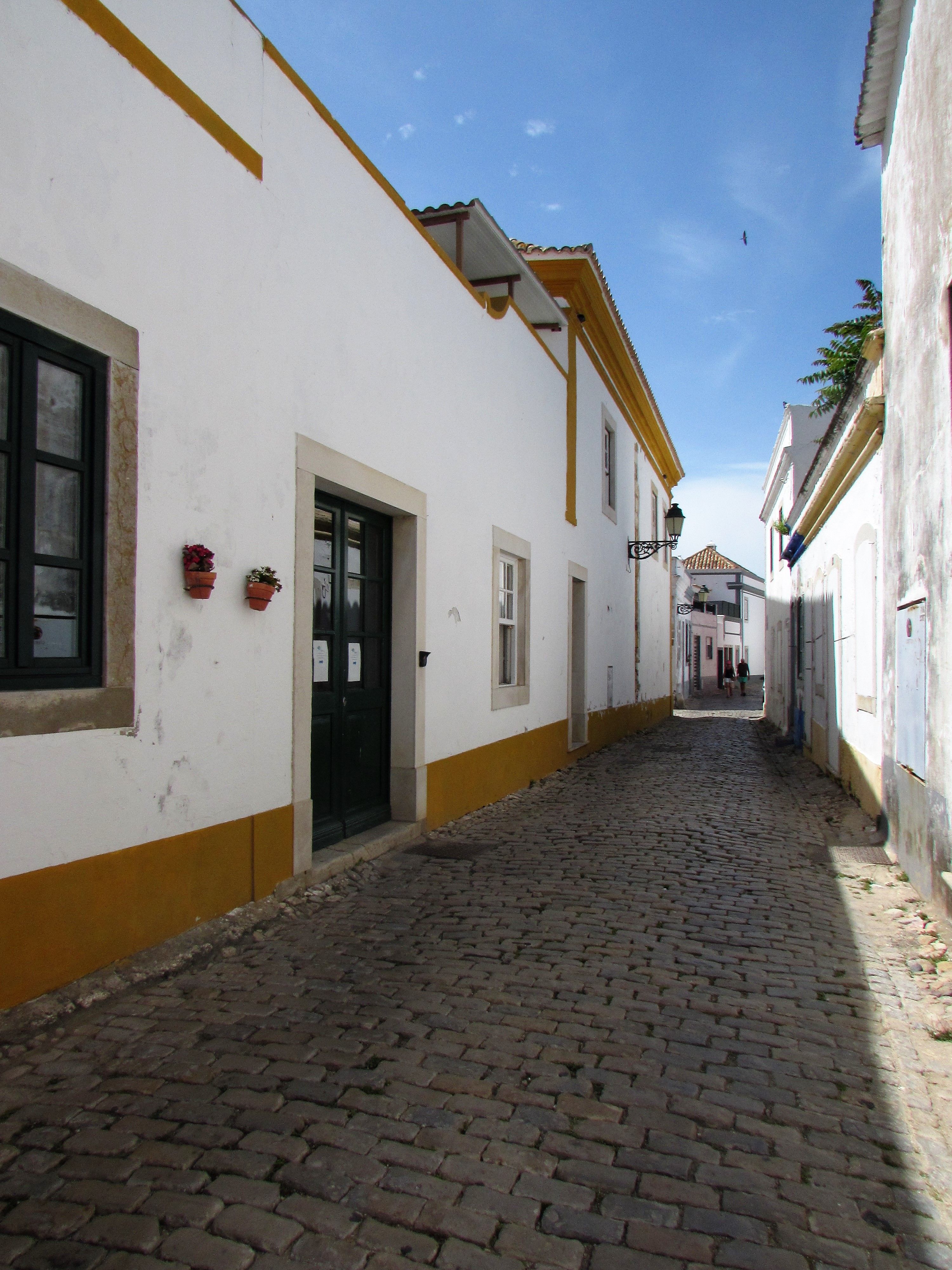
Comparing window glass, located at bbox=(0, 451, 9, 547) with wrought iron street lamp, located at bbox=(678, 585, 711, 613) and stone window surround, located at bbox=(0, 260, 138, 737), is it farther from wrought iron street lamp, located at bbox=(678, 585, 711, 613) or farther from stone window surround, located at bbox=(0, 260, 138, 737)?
wrought iron street lamp, located at bbox=(678, 585, 711, 613)

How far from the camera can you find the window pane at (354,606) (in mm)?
6082

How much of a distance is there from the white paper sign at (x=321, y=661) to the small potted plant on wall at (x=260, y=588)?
1.05m

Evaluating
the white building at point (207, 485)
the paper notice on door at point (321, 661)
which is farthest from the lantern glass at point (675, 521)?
the paper notice on door at point (321, 661)

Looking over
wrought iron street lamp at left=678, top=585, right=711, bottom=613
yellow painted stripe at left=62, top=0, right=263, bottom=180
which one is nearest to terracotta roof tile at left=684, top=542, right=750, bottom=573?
wrought iron street lamp at left=678, top=585, right=711, bottom=613

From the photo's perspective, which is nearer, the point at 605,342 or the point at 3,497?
the point at 3,497

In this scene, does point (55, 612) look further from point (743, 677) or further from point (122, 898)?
point (743, 677)

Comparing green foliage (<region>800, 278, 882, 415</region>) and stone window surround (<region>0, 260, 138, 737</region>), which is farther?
green foliage (<region>800, 278, 882, 415</region>)

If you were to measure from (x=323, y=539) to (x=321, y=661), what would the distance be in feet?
2.69

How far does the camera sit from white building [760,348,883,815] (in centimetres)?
711

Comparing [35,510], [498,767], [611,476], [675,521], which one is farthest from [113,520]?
[675,521]

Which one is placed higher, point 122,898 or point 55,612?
point 55,612

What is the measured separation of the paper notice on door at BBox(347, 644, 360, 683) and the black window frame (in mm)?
2562

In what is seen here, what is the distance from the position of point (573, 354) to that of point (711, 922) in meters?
9.04

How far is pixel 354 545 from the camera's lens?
619 centimetres
